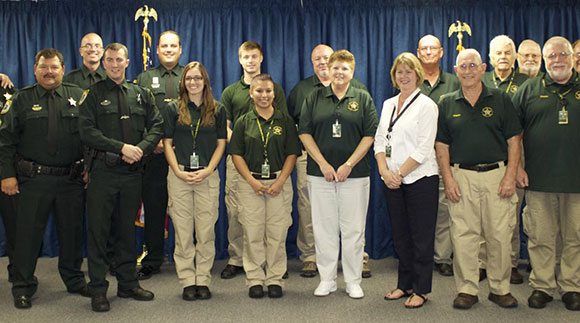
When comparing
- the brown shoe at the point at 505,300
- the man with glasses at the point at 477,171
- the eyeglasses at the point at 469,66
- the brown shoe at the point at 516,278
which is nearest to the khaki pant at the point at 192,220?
the man with glasses at the point at 477,171

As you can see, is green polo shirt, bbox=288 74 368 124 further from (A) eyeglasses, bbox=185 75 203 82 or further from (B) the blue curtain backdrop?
(A) eyeglasses, bbox=185 75 203 82

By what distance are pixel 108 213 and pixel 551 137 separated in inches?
130

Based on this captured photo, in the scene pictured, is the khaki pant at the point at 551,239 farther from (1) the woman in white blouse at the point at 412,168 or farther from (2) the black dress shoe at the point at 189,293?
(2) the black dress shoe at the point at 189,293

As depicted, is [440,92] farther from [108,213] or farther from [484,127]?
[108,213]

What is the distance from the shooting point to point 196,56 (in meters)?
5.88

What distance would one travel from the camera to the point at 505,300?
405cm

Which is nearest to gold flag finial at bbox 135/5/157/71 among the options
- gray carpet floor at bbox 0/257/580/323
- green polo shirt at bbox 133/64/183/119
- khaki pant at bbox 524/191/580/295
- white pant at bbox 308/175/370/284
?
green polo shirt at bbox 133/64/183/119

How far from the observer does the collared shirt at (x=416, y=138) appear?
3.94 meters

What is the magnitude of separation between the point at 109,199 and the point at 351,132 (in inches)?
74.2

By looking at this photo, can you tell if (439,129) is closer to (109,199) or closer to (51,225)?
(109,199)

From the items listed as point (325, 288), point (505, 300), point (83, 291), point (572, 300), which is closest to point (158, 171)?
point (83, 291)

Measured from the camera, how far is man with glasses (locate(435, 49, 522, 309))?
3957 mm

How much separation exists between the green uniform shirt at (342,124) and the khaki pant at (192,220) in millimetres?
850

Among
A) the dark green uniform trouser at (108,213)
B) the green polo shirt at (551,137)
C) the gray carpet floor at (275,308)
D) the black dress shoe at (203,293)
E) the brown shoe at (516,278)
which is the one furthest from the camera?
the brown shoe at (516,278)
